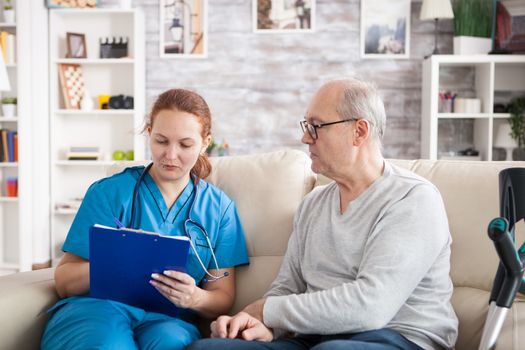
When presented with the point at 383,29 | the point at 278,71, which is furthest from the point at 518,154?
the point at 278,71

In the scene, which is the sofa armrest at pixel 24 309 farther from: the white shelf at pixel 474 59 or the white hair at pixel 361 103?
the white shelf at pixel 474 59

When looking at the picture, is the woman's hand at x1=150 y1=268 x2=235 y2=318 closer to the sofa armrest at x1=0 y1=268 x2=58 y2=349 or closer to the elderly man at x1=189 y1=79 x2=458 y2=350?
the elderly man at x1=189 y1=79 x2=458 y2=350

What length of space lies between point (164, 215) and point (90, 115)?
10.4 ft

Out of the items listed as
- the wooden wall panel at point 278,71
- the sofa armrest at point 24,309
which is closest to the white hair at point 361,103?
the sofa armrest at point 24,309

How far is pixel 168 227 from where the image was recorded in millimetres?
2014

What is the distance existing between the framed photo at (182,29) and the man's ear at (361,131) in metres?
3.29

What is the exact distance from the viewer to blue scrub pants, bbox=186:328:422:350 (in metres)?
1.57

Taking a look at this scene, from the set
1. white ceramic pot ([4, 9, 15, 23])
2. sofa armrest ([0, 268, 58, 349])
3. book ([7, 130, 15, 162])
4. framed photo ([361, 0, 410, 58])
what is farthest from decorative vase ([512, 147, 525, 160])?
sofa armrest ([0, 268, 58, 349])

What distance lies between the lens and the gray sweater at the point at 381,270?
5.33ft

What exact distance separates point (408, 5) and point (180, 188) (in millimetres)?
3255

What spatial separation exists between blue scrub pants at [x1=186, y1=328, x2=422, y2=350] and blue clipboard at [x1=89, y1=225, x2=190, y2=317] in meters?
0.21

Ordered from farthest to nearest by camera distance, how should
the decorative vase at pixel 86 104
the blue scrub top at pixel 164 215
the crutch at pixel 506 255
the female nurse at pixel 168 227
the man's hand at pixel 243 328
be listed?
1. the decorative vase at pixel 86 104
2. the blue scrub top at pixel 164 215
3. the female nurse at pixel 168 227
4. the man's hand at pixel 243 328
5. the crutch at pixel 506 255

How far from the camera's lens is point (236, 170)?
223 cm

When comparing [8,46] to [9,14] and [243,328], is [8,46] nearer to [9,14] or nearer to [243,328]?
[9,14]
